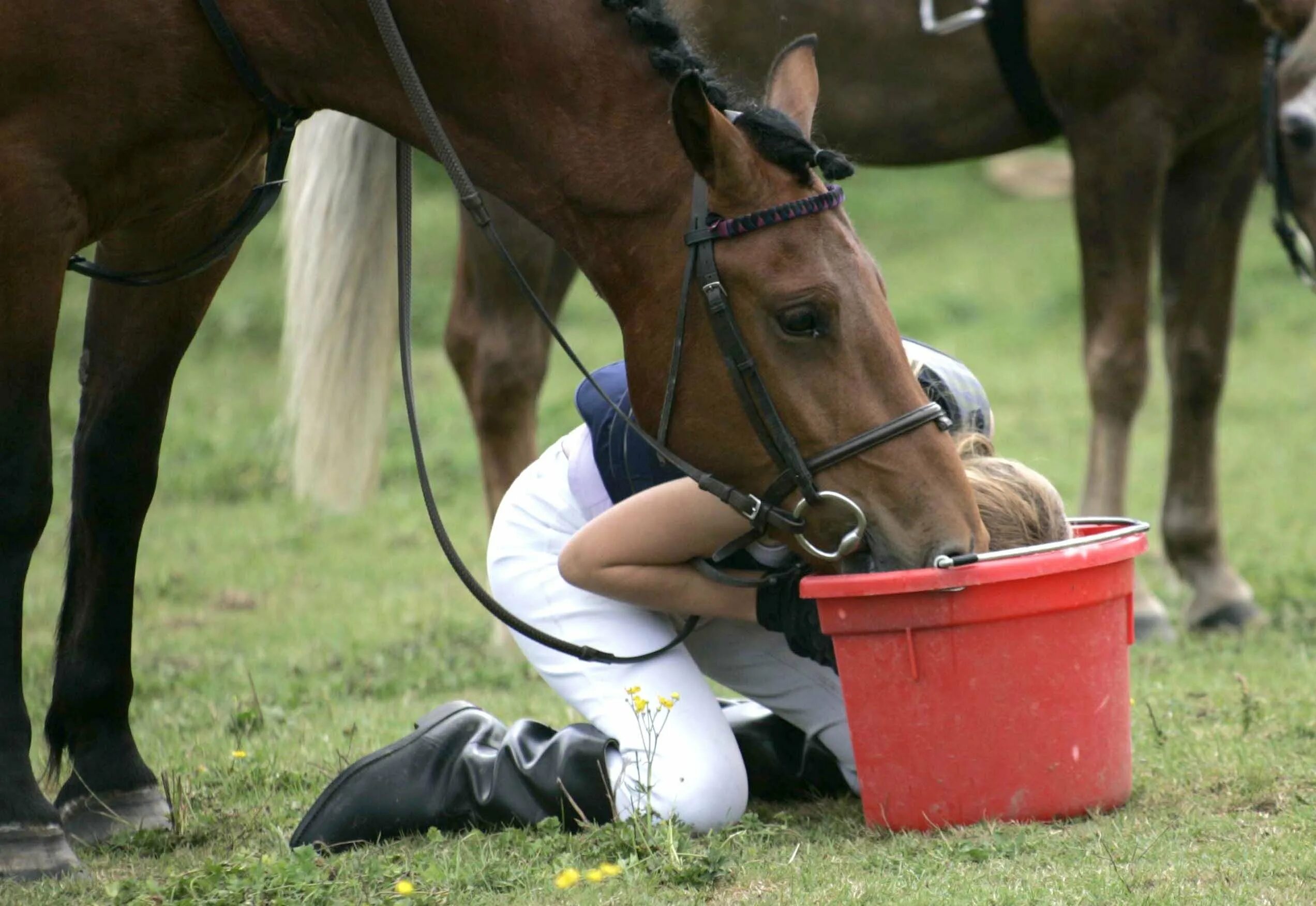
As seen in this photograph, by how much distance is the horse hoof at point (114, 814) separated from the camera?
2.90 m

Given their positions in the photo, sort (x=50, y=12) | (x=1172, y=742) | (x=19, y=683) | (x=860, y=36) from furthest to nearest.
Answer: (x=860, y=36)
(x=1172, y=742)
(x=19, y=683)
(x=50, y=12)

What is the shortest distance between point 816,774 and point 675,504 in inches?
27.2

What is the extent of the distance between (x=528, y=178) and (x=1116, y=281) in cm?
237

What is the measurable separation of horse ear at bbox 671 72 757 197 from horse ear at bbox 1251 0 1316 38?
215 centimetres

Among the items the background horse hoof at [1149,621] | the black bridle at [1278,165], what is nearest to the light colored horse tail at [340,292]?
the background horse hoof at [1149,621]

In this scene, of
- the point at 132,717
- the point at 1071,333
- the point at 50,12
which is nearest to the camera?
the point at 50,12

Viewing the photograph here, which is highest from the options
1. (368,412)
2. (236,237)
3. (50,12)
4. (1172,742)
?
(50,12)

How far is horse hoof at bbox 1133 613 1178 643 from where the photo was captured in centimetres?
430

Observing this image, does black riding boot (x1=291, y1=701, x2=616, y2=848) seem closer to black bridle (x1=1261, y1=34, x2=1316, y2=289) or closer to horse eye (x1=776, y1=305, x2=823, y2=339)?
horse eye (x1=776, y1=305, x2=823, y2=339)

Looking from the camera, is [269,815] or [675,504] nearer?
[675,504]

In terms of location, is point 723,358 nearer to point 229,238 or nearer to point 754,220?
point 754,220

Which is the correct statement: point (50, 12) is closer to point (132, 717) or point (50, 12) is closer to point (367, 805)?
point (367, 805)

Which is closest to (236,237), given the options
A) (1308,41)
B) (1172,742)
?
(1172,742)

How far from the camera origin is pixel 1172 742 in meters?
3.11
